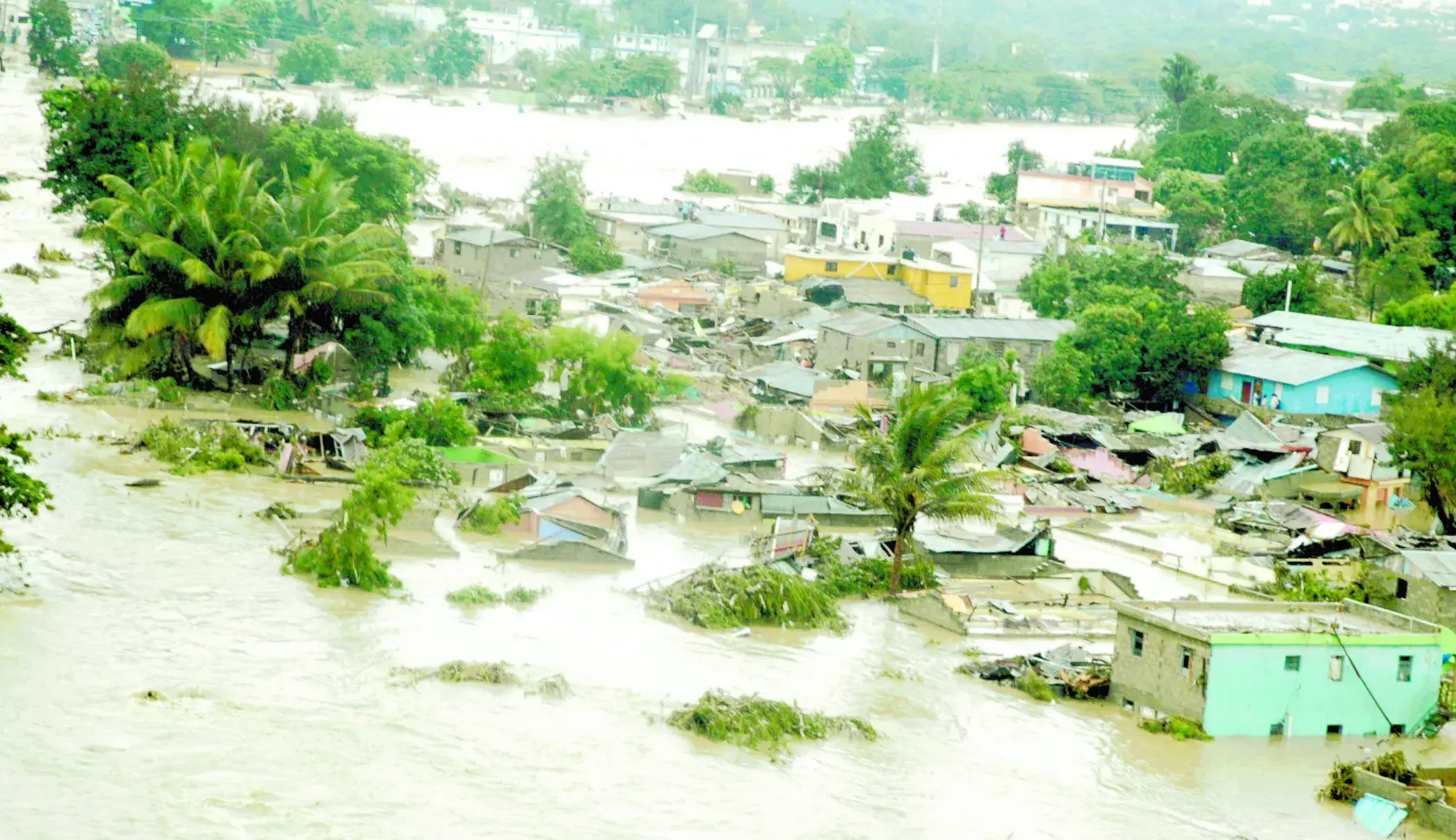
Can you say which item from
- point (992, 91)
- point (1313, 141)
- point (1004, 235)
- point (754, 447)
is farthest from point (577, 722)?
point (992, 91)

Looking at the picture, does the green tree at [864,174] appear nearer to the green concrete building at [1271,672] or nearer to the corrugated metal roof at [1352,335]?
the corrugated metal roof at [1352,335]

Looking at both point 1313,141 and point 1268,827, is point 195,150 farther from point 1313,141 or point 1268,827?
point 1313,141

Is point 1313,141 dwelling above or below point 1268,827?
above

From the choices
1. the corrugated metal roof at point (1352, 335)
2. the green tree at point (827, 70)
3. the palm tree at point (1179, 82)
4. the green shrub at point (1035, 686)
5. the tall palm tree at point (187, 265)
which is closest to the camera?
the green shrub at point (1035, 686)

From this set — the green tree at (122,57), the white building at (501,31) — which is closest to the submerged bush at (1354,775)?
the green tree at (122,57)

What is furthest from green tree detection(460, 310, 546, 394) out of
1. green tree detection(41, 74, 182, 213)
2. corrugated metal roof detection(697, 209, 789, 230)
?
corrugated metal roof detection(697, 209, 789, 230)

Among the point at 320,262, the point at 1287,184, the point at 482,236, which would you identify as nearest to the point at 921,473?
the point at 320,262

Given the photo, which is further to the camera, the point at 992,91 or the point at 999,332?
the point at 992,91
